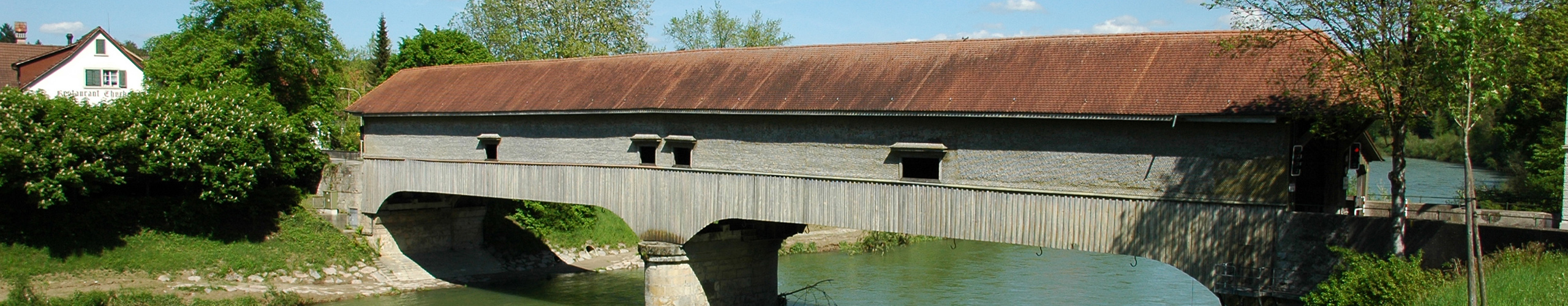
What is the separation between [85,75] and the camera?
3338cm

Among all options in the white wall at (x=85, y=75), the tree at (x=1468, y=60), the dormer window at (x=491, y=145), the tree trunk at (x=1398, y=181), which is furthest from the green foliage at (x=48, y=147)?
the tree at (x=1468, y=60)

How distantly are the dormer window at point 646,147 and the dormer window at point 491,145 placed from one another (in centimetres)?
356

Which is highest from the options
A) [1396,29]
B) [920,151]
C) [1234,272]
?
[1396,29]

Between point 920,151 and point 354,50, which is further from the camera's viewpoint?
point 354,50

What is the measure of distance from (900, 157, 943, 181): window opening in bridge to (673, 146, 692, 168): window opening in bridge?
403cm

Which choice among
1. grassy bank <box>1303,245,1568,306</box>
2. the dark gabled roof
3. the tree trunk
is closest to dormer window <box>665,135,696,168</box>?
grassy bank <box>1303,245,1568,306</box>

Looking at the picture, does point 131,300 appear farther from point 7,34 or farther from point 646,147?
point 7,34

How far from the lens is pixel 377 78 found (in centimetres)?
4294

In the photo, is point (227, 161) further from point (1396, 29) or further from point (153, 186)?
point (1396, 29)

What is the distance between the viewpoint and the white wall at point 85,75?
3281 cm

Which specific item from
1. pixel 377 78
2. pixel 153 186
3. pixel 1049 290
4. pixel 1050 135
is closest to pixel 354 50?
pixel 377 78

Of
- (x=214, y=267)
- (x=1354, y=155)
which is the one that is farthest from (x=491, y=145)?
(x=1354, y=155)

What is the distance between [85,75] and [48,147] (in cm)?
1624

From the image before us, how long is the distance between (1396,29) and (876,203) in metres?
6.65
